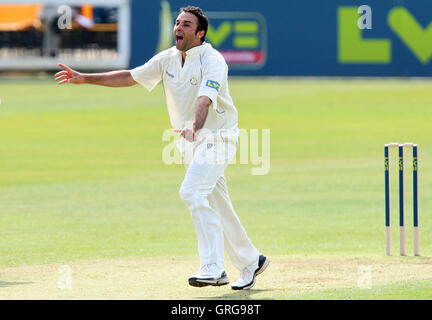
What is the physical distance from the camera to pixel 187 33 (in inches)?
301

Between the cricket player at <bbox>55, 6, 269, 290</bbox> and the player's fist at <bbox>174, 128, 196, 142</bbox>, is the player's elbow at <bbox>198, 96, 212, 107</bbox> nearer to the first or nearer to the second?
the cricket player at <bbox>55, 6, 269, 290</bbox>

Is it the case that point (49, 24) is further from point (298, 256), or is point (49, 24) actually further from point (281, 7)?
point (298, 256)

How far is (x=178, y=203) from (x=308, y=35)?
76.2ft

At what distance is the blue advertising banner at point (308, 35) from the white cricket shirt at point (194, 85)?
2736cm

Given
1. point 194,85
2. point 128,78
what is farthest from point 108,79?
point 194,85

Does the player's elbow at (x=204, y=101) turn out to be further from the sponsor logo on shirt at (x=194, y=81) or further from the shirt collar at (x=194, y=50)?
the shirt collar at (x=194, y=50)

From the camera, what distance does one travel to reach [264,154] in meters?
19.9

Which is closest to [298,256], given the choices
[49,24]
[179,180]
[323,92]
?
[179,180]

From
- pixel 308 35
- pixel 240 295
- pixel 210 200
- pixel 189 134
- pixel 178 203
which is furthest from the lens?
pixel 308 35

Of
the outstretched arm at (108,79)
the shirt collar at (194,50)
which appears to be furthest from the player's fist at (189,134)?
the outstretched arm at (108,79)

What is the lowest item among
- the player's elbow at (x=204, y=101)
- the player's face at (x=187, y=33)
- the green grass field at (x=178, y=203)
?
the green grass field at (x=178, y=203)

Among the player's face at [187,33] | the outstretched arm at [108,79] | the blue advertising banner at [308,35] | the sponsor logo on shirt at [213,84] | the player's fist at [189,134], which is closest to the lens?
the player's fist at [189,134]

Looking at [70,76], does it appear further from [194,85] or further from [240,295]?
[240,295]

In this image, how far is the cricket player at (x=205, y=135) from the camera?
7535mm
